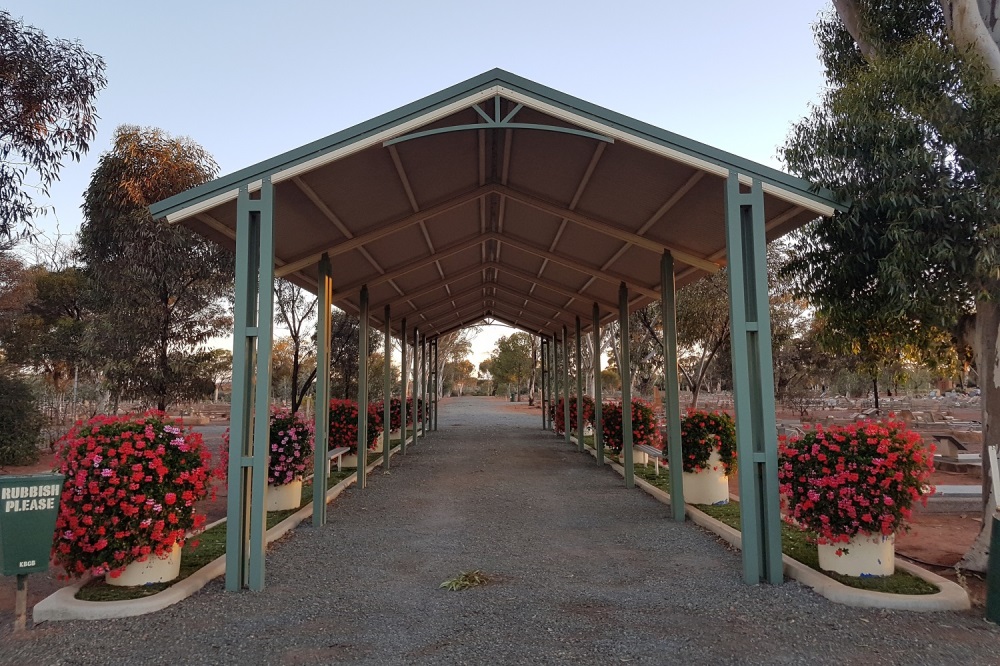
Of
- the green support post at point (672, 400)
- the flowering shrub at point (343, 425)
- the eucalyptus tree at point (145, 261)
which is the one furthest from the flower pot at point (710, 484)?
the eucalyptus tree at point (145, 261)

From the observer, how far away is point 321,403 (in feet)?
24.8

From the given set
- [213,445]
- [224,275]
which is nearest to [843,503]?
[224,275]

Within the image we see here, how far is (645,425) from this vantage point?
13.1 meters

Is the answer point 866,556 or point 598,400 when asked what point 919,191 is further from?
point 598,400

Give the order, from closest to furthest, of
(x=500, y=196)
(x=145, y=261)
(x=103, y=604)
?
(x=103, y=604), (x=500, y=196), (x=145, y=261)

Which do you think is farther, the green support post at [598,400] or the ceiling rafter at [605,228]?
the green support post at [598,400]

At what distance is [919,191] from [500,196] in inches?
191

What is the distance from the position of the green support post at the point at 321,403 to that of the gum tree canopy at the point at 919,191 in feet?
17.1

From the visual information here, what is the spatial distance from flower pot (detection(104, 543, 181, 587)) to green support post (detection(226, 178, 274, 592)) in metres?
0.42

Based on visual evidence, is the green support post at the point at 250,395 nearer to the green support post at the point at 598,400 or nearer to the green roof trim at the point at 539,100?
the green roof trim at the point at 539,100

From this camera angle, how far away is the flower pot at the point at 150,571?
15.8 feet

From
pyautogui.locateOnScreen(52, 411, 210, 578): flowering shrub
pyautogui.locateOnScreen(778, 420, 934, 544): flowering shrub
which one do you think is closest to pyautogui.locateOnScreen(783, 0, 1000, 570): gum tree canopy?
pyautogui.locateOnScreen(778, 420, 934, 544): flowering shrub

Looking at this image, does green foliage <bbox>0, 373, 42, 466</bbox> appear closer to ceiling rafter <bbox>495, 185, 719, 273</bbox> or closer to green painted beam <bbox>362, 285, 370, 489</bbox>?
green painted beam <bbox>362, 285, 370, 489</bbox>

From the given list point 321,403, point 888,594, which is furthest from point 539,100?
point 888,594
